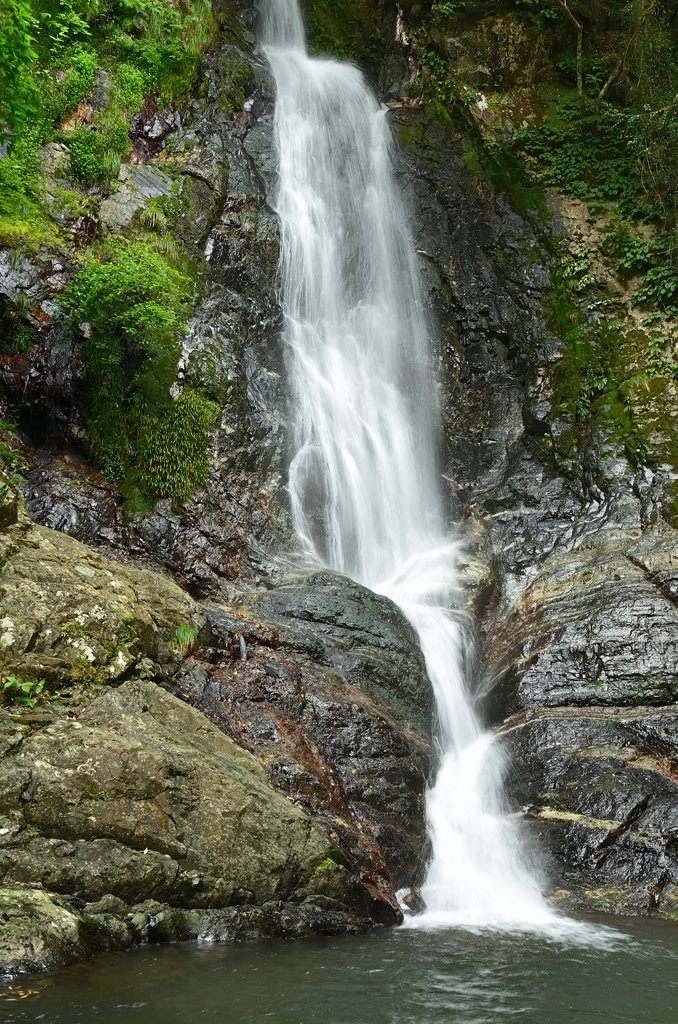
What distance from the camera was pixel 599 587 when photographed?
32.3 ft

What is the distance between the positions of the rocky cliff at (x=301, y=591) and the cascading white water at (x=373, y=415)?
418 millimetres

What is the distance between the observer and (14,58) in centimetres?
713

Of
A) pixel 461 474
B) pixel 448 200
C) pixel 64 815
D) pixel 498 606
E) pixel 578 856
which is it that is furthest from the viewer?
pixel 448 200

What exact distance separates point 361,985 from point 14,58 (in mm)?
8730

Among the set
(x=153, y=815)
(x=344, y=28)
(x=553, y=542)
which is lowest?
(x=153, y=815)

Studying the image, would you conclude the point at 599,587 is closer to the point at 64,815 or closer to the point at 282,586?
the point at 282,586

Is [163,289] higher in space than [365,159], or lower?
lower

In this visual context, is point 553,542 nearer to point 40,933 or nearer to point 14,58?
point 40,933

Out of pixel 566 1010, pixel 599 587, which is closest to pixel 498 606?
pixel 599 587

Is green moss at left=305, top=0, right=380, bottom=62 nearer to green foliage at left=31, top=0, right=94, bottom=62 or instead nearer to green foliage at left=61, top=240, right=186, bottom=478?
green foliage at left=31, top=0, right=94, bottom=62

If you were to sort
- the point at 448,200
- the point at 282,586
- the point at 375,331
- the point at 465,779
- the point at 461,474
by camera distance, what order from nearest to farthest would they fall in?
1. the point at 465,779
2. the point at 282,586
3. the point at 461,474
4. the point at 375,331
5. the point at 448,200

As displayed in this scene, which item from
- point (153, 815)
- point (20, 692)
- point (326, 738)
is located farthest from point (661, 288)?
point (20, 692)

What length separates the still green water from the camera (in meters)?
3.76

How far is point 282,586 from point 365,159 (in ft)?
39.7
